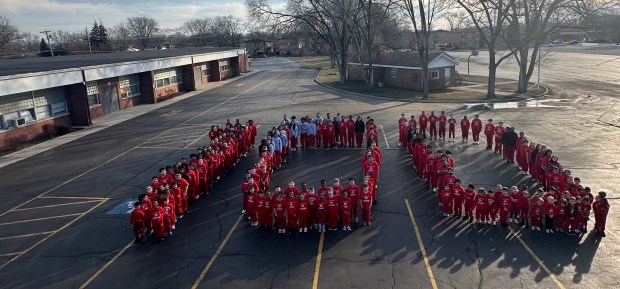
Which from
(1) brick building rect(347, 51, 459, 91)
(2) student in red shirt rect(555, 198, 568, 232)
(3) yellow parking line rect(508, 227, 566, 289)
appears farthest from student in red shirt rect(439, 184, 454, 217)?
(1) brick building rect(347, 51, 459, 91)

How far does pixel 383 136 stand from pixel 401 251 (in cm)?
1249

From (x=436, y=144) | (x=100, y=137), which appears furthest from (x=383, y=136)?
(x=100, y=137)

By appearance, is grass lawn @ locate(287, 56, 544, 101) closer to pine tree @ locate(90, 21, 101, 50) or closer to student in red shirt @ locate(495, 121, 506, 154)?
student in red shirt @ locate(495, 121, 506, 154)

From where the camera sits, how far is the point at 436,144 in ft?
68.3

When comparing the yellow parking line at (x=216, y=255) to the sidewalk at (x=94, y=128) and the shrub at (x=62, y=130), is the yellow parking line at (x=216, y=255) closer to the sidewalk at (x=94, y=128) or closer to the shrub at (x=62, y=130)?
the sidewalk at (x=94, y=128)

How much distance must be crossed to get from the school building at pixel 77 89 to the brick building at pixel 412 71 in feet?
62.7

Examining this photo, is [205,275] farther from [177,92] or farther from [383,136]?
[177,92]

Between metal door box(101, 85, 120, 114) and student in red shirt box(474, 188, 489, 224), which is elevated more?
metal door box(101, 85, 120, 114)

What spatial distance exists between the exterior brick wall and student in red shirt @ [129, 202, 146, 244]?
16075 mm

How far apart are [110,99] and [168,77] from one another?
9.61 metres

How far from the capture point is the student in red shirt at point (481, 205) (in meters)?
11.7

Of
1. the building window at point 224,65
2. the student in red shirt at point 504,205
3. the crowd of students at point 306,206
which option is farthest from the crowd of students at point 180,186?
the building window at point 224,65

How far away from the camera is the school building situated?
23344 millimetres

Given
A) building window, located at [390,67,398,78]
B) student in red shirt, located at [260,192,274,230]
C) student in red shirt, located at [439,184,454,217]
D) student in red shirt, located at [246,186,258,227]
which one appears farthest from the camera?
building window, located at [390,67,398,78]
